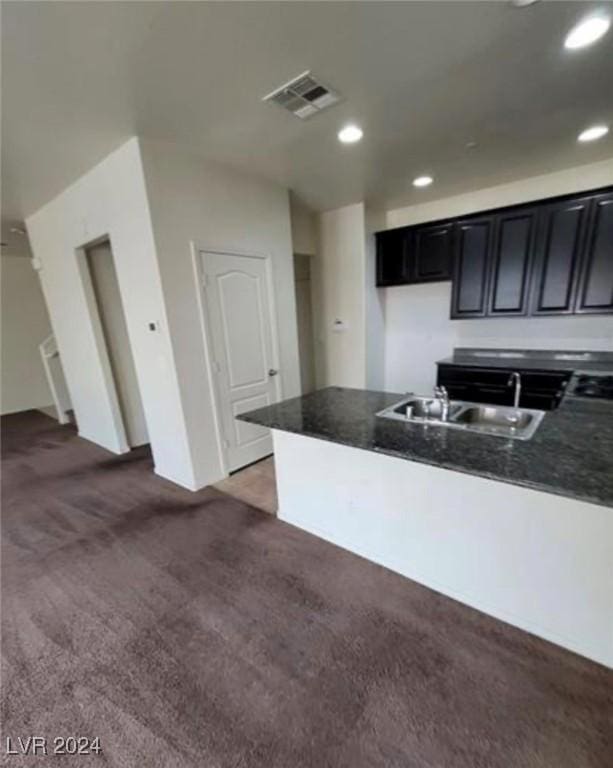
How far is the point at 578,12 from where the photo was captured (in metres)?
1.51

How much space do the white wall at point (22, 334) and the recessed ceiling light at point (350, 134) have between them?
6.13 m

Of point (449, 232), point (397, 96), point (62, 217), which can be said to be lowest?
point (449, 232)

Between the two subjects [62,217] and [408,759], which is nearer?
[408,759]

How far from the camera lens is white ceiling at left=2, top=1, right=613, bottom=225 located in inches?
58.2

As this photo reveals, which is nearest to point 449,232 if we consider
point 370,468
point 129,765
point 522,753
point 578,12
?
point 578,12

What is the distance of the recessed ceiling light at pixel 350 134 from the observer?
239 centimetres

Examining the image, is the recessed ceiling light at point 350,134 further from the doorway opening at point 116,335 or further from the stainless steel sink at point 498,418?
the doorway opening at point 116,335

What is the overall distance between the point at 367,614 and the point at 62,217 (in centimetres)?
424

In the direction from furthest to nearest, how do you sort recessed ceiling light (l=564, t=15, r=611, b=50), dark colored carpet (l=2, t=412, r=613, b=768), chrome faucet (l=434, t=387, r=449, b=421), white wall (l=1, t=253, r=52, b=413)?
white wall (l=1, t=253, r=52, b=413), chrome faucet (l=434, t=387, r=449, b=421), recessed ceiling light (l=564, t=15, r=611, b=50), dark colored carpet (l=2, t=412, r=613, b=768)

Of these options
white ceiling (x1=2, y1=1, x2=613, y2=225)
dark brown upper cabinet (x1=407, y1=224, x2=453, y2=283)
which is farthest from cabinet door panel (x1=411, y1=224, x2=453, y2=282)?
white ceiling (x1=2, y1=1, x2=613, y2=225)

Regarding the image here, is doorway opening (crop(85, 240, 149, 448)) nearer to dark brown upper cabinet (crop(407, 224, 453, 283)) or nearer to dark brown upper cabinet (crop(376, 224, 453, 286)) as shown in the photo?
dark brown upper cabinet (crop(376, 224, 453, 286))

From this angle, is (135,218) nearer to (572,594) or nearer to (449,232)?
(449,232)

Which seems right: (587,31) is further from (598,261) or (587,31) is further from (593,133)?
(598,261)

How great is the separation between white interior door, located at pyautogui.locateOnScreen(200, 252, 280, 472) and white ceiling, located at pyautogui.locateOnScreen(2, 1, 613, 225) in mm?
865
